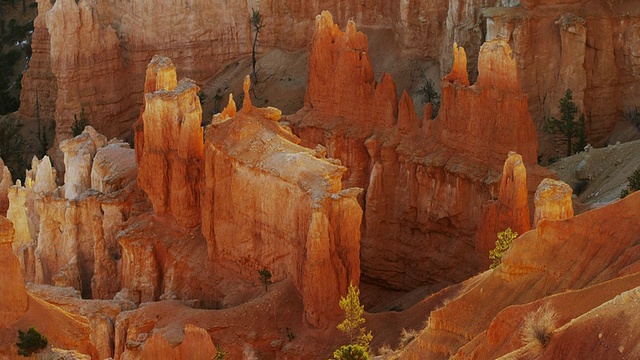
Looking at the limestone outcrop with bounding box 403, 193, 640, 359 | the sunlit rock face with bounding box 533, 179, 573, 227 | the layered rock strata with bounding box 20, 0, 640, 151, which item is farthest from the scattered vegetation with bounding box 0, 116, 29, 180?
the limestone outcrop with bounding box 403, 193, 640, 359

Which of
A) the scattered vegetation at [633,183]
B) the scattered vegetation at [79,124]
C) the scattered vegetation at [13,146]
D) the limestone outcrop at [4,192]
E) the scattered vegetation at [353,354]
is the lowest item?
the scattered vegetation at [13,146]

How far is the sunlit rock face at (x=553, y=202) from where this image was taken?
33.9 meters

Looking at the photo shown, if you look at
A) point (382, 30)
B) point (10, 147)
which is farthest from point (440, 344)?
point (10, 147)

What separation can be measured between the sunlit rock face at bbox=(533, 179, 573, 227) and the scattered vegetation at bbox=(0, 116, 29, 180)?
3763 centimetres

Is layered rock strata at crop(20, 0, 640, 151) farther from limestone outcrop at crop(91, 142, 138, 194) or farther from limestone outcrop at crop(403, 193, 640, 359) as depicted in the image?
limestone outcrop at crop(403, 193, 640, 359)

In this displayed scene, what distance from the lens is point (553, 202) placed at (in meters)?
34.0

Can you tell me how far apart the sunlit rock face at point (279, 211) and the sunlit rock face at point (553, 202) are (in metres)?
5.57

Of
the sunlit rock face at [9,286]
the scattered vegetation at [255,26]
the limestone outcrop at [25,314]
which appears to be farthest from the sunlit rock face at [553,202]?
the scattered vegetation at [255,26]

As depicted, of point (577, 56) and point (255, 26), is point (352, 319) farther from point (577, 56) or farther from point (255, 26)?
point (255, 26)

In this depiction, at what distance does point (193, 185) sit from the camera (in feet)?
147

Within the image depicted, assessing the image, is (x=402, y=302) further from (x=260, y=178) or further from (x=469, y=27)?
(x=469, y=27)

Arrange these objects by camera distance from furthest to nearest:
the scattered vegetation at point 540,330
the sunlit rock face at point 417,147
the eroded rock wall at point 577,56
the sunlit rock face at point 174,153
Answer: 1. the eroded rock wall at point 577,56
2. the sunlit rock face at point 417,147
3. the sunlit rock face at point 174,153
4. the scattered vegetation at point 540,330

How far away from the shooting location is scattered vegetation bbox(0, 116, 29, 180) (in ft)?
225

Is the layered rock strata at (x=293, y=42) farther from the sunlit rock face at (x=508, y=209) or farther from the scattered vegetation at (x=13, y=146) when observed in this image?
the sunlit rock face at (x=508, y=209)
